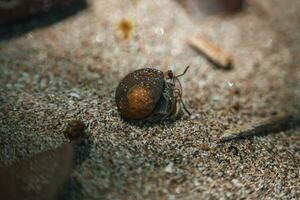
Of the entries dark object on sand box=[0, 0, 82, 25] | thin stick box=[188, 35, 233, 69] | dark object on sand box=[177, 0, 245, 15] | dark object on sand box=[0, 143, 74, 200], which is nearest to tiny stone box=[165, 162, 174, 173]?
dark object on sand box=[0, 143, 74, 200]

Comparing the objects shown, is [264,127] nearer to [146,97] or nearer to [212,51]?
[146,97]

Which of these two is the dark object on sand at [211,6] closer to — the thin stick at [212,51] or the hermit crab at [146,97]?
the thin stick at [212,51]

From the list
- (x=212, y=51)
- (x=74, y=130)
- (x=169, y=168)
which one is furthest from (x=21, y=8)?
(x=169, y=168)

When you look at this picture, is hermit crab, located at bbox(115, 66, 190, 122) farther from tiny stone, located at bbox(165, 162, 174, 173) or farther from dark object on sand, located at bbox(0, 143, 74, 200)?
dark object on sand, located at bbox(0, 143, 74, 200)

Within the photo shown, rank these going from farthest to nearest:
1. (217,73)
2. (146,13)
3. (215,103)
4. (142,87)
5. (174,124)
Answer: (146,13), (217,73), (215,103), (174,124), (142,87)

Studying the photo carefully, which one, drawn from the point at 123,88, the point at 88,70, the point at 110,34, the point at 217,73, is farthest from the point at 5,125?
the point at 217,73

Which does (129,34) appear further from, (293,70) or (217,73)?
(293,70)

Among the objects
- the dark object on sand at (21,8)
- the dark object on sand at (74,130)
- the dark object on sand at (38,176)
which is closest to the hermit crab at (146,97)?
the dark object on sand at (74,130)
